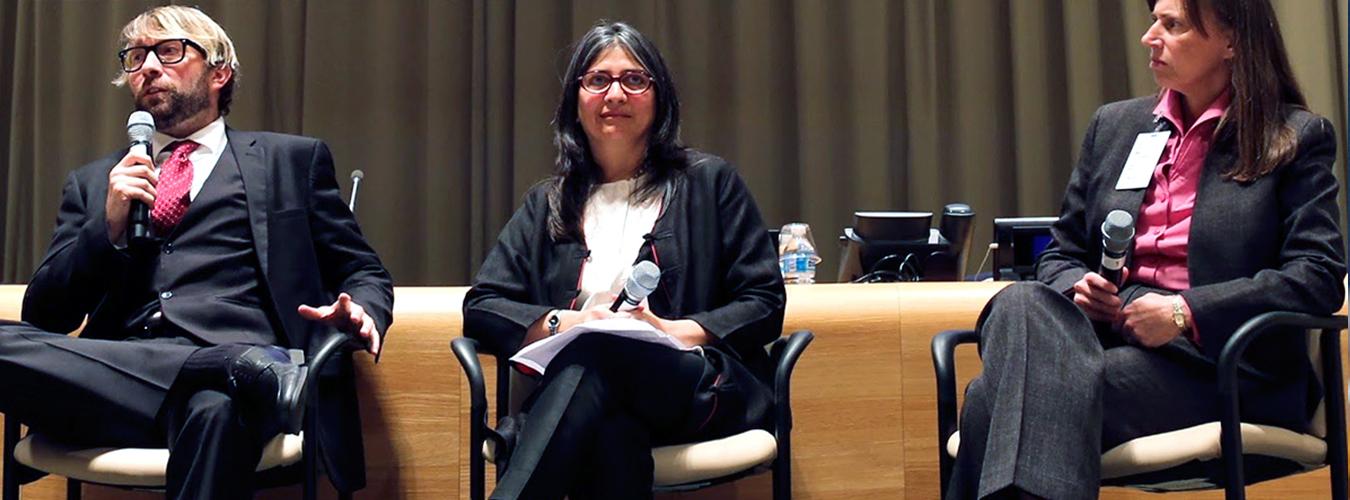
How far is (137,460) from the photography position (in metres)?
2.35

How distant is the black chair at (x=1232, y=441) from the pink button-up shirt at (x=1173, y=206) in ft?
0.77

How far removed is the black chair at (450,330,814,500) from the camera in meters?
2.31

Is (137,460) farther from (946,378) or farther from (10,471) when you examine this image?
(946,378)

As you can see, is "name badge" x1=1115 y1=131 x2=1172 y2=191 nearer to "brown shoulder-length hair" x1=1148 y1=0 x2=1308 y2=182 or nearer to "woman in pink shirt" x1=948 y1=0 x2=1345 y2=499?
"woman in pink shirt" x1=948 y1=0 x2=1345 y2=499

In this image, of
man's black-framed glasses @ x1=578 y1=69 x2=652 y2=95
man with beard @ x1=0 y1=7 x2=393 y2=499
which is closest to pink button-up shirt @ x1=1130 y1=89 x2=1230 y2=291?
man's black-framed glasses @ x1=578 y1=69 x2=652 y2=95

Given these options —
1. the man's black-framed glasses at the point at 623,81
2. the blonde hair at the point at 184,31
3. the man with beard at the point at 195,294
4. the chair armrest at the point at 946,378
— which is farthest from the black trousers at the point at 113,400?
the chair armrest at the point at 946,378

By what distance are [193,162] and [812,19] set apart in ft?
10.9

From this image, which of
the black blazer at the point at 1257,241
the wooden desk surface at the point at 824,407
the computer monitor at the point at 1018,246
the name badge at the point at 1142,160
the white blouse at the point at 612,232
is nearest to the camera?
the black blazer at the point at 1257,241

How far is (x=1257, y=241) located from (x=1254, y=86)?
28cm

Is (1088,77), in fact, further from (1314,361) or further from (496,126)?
(1314,361)

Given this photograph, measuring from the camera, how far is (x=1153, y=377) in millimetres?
2223

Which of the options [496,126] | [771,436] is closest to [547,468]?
[771,436]

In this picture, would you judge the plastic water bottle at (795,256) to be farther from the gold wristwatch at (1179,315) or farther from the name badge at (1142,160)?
the gold wristwatch at (1179,315)

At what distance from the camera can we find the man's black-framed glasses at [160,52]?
3.03m
